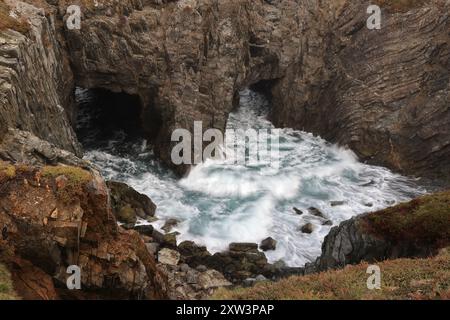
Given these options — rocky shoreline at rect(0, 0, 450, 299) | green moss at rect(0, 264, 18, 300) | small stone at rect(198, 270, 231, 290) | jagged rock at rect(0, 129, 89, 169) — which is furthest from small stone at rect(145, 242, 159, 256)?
green moss at rect(0, 264, 18, 300)

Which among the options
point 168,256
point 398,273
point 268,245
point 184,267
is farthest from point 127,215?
point 398,273

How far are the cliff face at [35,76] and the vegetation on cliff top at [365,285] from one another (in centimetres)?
1654

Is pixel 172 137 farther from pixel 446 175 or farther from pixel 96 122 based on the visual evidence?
pixel 446 175

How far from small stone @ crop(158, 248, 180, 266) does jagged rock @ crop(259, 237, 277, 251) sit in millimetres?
5994

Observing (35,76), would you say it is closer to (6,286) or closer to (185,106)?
(185,106)

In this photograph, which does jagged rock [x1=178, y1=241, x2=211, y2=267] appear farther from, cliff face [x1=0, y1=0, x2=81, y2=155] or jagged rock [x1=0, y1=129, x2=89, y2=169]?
cliff face [x1=0, y1=0, x2=81, y2=155]

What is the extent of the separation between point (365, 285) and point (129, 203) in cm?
1982

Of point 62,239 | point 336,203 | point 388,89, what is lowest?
point 336,203

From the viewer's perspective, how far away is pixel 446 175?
3728 cm

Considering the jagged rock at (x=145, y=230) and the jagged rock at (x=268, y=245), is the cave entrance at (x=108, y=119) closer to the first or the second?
the jagged rock at (x=145, y=230)

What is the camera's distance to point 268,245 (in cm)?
2928

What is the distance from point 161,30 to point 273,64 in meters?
14.5

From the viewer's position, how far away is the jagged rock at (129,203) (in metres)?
30.1
